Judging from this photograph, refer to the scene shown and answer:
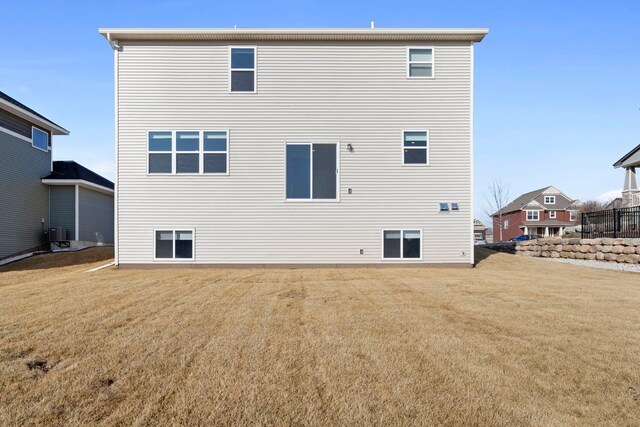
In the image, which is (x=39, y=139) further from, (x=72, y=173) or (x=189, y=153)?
(x=189, y=153)

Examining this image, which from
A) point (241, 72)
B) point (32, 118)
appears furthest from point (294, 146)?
point (32, 118)

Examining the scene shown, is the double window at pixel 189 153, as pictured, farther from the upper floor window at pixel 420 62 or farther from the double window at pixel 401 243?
the upper floor window at pixel 420 62

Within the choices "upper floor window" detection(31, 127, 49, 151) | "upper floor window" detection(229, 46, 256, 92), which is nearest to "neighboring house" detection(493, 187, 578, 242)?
"upper floor window" detection(229, 46, 256, 92)

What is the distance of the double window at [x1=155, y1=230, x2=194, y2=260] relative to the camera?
1238 centimetres

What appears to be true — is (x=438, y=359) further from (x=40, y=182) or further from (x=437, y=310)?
(x=40, y=182)

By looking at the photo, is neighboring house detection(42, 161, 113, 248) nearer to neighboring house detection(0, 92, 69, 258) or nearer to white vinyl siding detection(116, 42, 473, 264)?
neighboring house detection(0, 92, 69, 258)

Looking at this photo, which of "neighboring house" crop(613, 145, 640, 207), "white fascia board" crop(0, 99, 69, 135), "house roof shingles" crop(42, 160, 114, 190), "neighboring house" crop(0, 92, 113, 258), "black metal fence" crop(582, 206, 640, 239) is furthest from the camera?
"house roof shingles" crop(42, 160, 114, 190)

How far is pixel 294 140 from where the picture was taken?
12.5 meters

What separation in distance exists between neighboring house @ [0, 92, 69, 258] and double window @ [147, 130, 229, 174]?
8.27 metres

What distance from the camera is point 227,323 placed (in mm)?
5242

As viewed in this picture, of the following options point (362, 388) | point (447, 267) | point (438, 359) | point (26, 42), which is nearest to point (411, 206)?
point (447, 267)

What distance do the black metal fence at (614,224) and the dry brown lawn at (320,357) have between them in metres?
7.96

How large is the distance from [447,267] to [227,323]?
872 centimetres

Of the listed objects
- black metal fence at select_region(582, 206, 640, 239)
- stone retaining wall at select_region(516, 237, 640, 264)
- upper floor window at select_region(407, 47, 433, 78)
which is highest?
upper floor window at select_region(407, 47, 433, 78)
